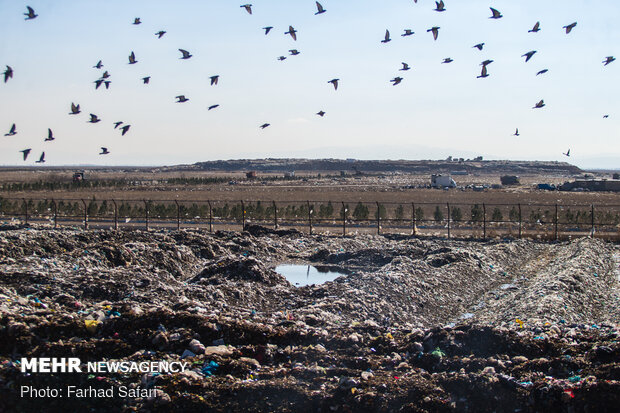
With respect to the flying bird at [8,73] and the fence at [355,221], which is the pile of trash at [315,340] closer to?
the flying bird at [8,73]

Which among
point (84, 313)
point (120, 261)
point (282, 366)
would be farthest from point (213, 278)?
point (282, 366)

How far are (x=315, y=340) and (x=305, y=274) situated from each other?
11.8 meters

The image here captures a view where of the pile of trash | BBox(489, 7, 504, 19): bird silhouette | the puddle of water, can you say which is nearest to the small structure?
the puddle of water

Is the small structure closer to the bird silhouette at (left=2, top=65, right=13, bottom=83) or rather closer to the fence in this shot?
the fence

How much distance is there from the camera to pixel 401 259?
21.3 meters

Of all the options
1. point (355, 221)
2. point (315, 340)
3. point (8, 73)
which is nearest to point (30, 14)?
point (8, 73)

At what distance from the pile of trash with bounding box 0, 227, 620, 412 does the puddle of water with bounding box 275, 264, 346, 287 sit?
2.24 metres

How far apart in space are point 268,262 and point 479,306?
10556 millimetres

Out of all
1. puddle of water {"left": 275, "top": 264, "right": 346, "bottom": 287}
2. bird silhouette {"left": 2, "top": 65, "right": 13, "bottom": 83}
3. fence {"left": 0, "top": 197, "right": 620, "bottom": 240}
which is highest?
bird silhouette {"left": 2, "top": 65, "right": 13, "bottom": 83}

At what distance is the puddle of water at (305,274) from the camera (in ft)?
67.6

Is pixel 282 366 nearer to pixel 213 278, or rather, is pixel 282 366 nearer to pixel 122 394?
pixel 122 394

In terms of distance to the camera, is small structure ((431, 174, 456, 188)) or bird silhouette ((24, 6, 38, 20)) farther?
small structure ((431, 174, 456, 188))

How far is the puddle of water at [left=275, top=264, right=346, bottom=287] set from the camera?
20.6 meters

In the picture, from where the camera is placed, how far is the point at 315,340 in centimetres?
1045
